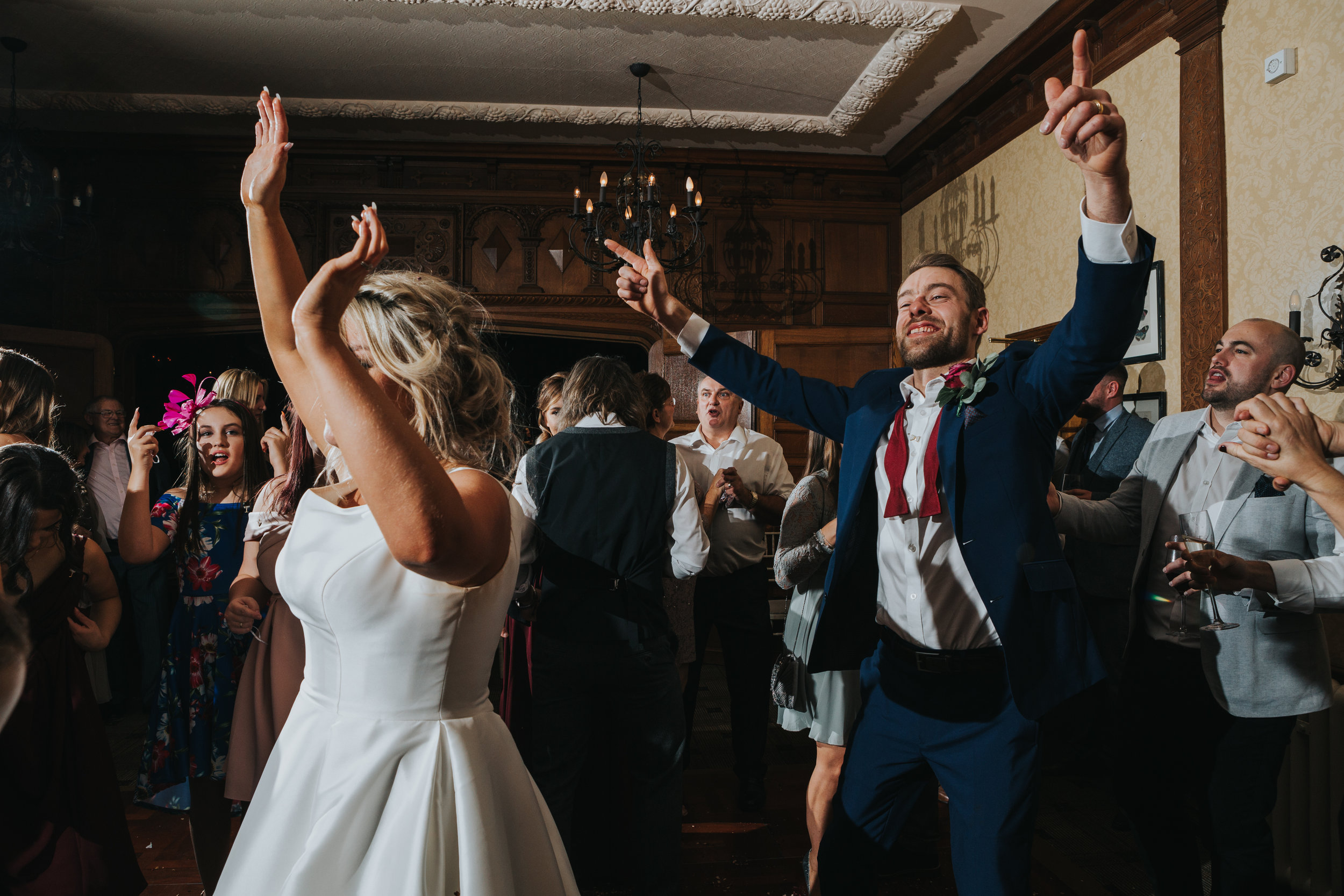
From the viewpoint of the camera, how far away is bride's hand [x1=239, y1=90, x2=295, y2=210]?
122cm

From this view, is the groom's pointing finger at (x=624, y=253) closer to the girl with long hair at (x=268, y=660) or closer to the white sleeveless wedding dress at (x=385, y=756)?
the white sleeveless wedding dress at (x=385, y=756)

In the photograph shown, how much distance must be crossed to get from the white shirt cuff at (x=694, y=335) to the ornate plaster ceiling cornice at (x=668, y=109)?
2968 mm

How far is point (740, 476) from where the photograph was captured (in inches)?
153

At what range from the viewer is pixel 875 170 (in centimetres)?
665

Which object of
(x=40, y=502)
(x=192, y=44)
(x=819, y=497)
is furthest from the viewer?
(x=192, y=44)

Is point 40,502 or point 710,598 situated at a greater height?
point 40,502

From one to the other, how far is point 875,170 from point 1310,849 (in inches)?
211

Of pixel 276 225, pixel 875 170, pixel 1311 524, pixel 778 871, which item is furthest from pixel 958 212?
pixel 276 225

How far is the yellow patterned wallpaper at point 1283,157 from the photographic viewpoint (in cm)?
306

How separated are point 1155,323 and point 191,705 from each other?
4.18m

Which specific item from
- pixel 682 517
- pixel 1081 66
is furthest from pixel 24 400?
pixel 1081 66

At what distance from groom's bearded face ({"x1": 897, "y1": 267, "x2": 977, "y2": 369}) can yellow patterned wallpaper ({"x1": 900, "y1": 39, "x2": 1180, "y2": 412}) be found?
2534 millimetres

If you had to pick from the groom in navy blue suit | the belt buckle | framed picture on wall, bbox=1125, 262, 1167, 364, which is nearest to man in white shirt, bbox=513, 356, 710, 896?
the groom in navy blue suit

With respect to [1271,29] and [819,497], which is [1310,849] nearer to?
[819,497]
